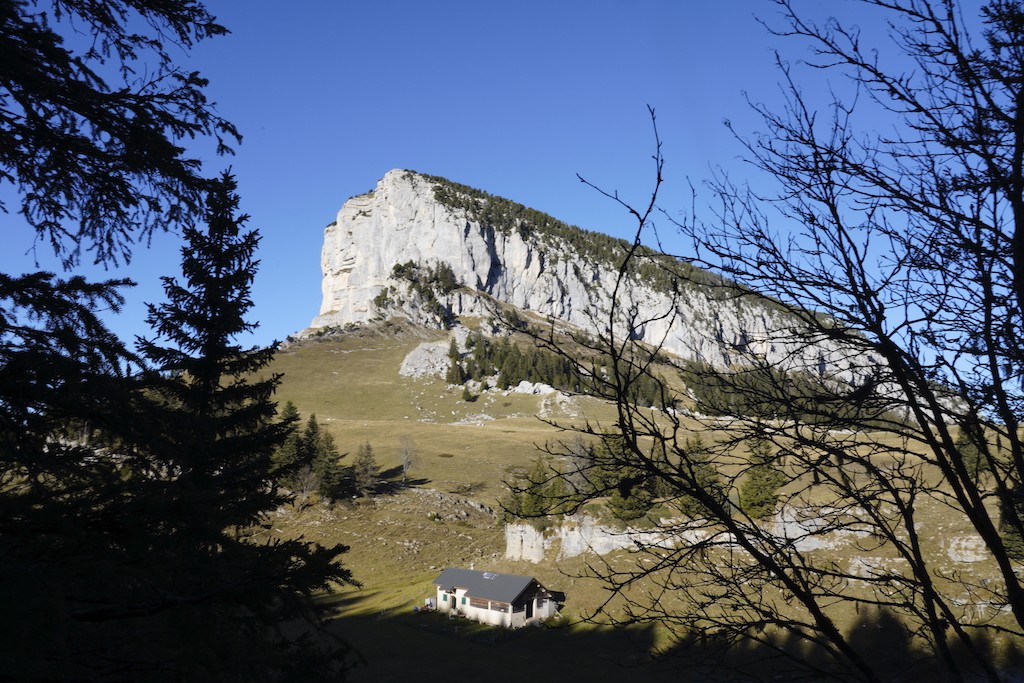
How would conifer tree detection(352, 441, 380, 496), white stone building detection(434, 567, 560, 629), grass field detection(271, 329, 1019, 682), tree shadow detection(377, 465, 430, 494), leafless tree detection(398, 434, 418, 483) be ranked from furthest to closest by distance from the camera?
leafless tree detection(398, 434, 418, 483) < tree shadow detection(377, 465, 430, 494) < conifer tree detection(352, 441, 380, 496) < white stone building detection(434, 567, 560, 629) < grass field detection(271, 329, 1019, 682)

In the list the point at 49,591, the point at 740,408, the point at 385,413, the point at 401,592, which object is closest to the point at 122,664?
the point at 49,591

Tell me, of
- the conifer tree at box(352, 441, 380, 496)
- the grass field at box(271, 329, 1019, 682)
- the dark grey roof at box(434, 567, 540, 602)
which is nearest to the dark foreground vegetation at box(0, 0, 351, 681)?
the grass field at box(271, 329, 1019, 682)

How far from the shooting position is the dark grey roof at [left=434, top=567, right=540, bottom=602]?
31109mm

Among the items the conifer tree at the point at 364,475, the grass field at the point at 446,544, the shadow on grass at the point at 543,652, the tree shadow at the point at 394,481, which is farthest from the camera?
the tree shadow at the point at 394,481

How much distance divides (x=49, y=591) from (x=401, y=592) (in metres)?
37.2

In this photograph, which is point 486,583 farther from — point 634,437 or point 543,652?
point 634,437

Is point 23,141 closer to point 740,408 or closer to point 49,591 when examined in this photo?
point 49,591

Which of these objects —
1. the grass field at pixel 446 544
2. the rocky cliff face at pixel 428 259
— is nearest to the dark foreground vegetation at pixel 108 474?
the grass field at pixel 446 544

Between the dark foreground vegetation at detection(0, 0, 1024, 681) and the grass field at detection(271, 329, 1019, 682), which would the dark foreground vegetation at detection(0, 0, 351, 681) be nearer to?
the dark foreground vegetation at detection(0, 0, 1024, 681)

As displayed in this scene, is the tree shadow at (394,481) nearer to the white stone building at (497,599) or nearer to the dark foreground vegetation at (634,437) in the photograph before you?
the white stone building at (497,599)

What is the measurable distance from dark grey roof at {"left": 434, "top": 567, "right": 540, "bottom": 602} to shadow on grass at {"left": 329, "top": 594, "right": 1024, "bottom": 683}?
1.63 meters

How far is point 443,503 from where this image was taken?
179 ft

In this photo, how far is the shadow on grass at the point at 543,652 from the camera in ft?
72.7

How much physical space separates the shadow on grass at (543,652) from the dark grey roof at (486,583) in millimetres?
1634
